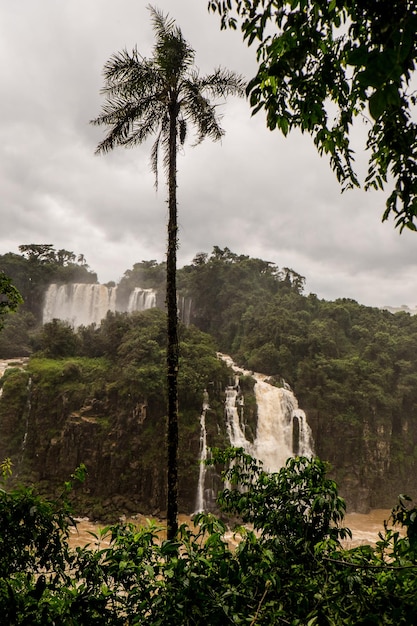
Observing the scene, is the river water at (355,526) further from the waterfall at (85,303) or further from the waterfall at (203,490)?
the waterfall at (85,303)

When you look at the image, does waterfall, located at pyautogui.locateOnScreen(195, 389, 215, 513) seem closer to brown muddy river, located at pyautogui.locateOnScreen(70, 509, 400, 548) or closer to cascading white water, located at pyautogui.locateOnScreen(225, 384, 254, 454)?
brown muddy river, located at pyautogui.locateOnScreen(70, 509, 400, 548)

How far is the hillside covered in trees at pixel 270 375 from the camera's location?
1872cm

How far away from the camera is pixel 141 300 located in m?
35.8

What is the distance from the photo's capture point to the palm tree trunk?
6.14m

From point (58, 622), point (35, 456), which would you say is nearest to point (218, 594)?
point (58, 622)

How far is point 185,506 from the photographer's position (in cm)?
1697

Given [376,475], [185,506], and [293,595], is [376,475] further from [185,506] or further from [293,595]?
[293,595]

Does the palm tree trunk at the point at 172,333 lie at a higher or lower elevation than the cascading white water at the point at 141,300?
lower

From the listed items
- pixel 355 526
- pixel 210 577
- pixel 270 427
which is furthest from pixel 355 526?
pixel 210 577

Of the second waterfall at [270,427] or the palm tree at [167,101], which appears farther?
the second waterfall at [270,427]

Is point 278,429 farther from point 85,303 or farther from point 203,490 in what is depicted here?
point 85,303

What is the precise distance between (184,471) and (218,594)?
637 inches

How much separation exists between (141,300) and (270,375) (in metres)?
16.7

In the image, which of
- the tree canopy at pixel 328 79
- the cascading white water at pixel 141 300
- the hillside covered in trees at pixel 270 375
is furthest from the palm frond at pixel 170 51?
the cascading white water at pixel 141 300
